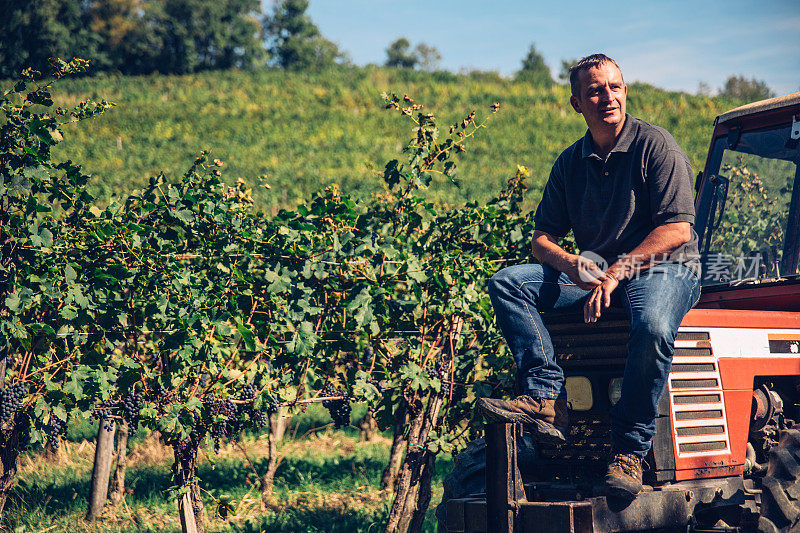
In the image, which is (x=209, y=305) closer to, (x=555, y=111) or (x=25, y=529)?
(x=25, y=529)

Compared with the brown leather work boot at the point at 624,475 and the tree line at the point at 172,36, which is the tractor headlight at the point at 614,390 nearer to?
the brown leather work boot at the point at 624,475

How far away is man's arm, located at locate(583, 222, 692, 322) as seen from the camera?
3.60 meters

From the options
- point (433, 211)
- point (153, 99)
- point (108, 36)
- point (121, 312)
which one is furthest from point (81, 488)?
point (108, 36)

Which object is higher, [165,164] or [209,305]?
[165,164]

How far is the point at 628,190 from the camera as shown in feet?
12.3

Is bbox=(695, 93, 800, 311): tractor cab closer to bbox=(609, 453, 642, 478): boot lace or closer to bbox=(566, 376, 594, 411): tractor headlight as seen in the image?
bbox=(566, 376, 594, 411): tractor headlight

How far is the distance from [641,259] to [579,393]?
0.79 m

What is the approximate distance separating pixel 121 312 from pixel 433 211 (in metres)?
2.13

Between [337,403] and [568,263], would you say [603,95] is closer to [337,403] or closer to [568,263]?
[568,263]

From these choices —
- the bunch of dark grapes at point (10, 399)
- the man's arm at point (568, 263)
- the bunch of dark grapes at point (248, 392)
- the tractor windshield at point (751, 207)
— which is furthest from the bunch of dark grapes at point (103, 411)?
the tractor windshield at point (751, 207)

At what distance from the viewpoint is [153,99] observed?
148ft

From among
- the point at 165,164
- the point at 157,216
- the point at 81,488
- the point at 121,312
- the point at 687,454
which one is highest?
the point at 165,164

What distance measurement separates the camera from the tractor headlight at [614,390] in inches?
149

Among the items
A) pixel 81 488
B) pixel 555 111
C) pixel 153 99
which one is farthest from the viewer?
pixel 153 99
